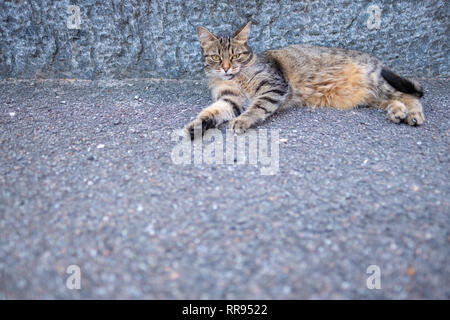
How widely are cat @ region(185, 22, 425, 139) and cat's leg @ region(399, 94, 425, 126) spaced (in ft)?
0.05

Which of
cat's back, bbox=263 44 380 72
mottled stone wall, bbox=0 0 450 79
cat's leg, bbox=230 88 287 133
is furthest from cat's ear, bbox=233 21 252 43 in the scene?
cat's leg, bbox=230 88 287 133

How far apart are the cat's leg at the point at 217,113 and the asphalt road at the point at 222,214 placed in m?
0.21

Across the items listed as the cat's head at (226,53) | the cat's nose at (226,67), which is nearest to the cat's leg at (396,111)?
the cat's head at (226,53)

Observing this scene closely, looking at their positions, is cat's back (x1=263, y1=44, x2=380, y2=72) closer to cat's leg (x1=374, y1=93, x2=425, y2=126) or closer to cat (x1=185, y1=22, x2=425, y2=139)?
cat (x1=185, y1=22, x2=425, y2=139)

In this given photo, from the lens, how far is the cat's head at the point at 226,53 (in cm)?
297

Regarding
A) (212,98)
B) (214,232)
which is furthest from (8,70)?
(214,232)

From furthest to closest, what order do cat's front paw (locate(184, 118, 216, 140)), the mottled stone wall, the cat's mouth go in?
the mottled stone wall
the cat's mouth
cat's front paw (locate(184, 118, 216, 140))

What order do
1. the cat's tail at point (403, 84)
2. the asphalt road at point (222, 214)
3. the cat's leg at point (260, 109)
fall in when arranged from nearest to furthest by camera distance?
the asphalt road at point (222, 214)
the cat's leg at point (260, 109)
the cat's tail at point (403, 84)

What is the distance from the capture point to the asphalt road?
1.21 m

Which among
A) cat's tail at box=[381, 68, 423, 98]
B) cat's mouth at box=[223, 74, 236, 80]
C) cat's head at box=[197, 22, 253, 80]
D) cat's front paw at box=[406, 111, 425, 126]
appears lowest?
cat's front paw at box=[406, 111, 425, 126]

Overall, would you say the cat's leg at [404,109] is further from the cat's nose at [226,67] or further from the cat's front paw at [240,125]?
the cat's nose at [226,67]

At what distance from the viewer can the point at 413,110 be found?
264 centimetres

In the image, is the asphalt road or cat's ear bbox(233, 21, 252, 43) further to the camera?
cat's ear bbox(233, 21, 252, 43)

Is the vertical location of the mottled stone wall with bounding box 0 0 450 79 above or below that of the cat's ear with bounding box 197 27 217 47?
above
